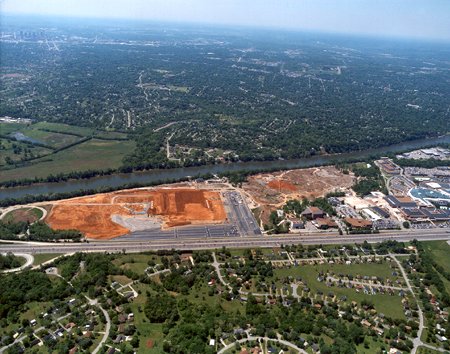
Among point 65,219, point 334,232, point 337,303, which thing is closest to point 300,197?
point 334,232

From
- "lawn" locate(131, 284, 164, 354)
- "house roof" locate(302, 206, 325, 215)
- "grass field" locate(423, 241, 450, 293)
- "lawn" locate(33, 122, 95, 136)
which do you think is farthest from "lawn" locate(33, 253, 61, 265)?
"lawn" locate(33, 122, 95, 136)

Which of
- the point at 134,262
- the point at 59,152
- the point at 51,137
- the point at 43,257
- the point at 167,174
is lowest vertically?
the point at 134,262

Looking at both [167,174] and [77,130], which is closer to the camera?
[167,174]

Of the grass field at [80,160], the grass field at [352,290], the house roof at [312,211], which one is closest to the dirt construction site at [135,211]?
the house roof at [312,211]

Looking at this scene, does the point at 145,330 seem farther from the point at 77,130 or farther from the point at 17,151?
the point at 77,130

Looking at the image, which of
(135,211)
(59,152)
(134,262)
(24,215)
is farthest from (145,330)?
(59,152)

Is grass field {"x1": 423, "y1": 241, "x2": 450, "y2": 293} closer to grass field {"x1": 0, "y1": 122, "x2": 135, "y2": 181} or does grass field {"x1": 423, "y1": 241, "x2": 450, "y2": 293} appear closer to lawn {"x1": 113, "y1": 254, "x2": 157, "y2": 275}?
lawn {"x1": 113, "y1": 254, "x2": 157, "y2": 275}

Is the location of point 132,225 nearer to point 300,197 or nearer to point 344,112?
point 300,197
